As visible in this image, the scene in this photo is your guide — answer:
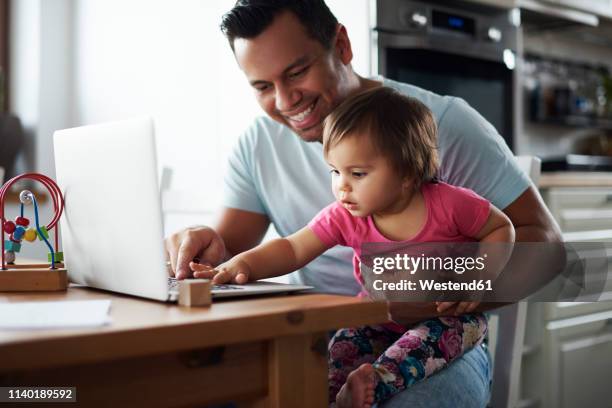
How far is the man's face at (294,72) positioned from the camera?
1468mm

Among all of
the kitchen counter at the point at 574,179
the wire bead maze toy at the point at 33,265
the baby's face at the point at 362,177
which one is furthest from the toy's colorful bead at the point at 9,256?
the kitchen counter at the point at 574,179

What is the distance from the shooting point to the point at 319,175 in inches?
63.9

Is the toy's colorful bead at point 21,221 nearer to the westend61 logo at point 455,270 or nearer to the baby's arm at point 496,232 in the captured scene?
→ the westend61 logo at point 455,270

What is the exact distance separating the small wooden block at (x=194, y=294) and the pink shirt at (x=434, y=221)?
47 centimetres

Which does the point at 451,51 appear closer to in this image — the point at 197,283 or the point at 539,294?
the point at 539,294

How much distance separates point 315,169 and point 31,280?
759 millimetres

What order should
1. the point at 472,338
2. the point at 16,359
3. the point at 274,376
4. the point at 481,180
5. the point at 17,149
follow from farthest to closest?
the point at 17,149 < the point at 481,180 < the point at 472,338 < the point at 274,376 < the point at 16,359

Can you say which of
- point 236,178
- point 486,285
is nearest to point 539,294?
point 486,285

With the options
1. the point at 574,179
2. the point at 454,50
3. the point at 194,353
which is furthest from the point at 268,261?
the point at 574,179

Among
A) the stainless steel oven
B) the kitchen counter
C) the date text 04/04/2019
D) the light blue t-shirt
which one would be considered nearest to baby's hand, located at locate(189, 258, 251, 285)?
the date text 04/04/2019

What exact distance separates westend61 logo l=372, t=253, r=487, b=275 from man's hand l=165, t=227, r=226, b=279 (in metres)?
0.31

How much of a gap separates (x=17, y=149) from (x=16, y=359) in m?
2.75

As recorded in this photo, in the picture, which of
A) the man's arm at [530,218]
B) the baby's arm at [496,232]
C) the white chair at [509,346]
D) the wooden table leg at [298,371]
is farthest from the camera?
the white chair at [509,346]

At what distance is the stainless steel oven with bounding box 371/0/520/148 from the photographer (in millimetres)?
2232
